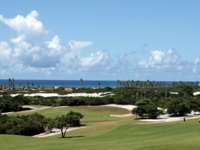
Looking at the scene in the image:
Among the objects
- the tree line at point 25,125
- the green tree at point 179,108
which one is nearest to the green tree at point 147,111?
the green tree at point 179,108

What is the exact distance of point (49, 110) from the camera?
398 ft

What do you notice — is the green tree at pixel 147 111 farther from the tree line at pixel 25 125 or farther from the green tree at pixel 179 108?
the tree line at pixel 25 125

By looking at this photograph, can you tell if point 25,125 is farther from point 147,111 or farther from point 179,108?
point 179,108

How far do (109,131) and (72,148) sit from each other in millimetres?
21703

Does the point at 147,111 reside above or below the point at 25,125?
above

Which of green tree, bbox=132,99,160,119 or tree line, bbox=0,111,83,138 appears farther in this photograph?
green tree, bbox=132,99,160,119

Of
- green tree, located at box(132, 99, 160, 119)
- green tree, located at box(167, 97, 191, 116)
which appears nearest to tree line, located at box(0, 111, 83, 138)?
green tree, located at box(132, 99, 160, 119)

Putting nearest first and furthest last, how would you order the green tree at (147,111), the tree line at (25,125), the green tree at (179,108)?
the tree line at (25,125), the green tree at (147,111), the green tree at (179,108)

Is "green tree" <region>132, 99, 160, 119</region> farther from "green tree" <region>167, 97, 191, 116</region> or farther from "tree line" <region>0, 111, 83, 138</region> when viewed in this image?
"tree line" <region>0, 111, 83, 138</region>

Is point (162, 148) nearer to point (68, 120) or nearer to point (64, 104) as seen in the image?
point (68, 120)

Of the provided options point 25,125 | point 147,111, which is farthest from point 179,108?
point 25,125

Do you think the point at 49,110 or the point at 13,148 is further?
the point at 49,110

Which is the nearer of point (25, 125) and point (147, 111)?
point (25, 125)

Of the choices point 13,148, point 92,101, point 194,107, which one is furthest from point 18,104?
point 13,148
